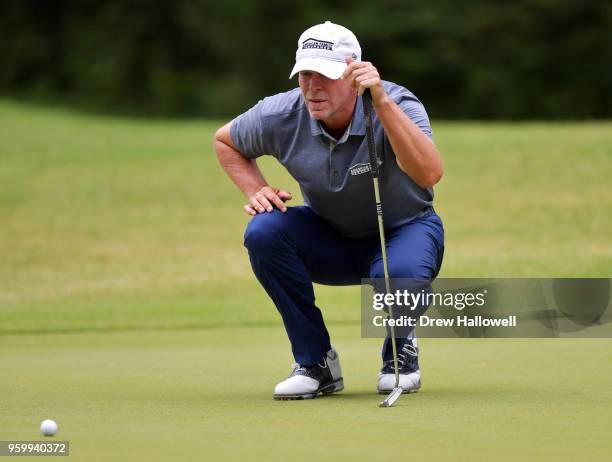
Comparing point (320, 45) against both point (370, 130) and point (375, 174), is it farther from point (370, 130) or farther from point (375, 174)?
point (375, 174)

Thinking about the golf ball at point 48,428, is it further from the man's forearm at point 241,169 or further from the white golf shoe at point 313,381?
the man's forearm at point 241,169

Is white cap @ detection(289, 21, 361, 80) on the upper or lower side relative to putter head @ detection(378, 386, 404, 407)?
upper

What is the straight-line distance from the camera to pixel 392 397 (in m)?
4.66

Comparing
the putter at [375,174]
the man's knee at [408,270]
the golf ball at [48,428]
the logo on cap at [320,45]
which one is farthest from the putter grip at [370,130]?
the golf ball at [48,428]

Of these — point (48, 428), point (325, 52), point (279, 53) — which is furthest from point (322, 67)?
point (279, 53)

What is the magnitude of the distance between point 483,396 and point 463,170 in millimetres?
14807

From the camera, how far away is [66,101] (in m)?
38.3

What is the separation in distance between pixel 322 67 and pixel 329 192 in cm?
56

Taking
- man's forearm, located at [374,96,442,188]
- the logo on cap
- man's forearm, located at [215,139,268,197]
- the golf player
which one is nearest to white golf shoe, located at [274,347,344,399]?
the golf player

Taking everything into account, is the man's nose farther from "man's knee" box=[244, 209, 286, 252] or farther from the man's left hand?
"man's knee" box=[244, 209, 286, 252]

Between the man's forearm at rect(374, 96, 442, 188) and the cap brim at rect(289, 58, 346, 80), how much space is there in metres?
0.23

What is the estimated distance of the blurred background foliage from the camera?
121ft

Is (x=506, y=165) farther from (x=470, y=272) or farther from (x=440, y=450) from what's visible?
(x=440, y=450)

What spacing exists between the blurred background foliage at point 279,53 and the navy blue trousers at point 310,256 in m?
31.3
